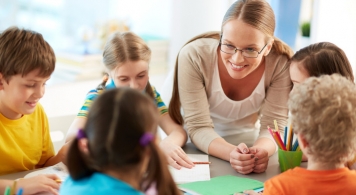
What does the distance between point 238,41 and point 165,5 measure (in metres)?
1.93

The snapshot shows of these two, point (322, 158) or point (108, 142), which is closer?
point (108, 142)

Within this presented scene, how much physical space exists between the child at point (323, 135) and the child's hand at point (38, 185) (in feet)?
1.96

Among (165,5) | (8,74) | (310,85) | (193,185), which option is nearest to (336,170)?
(310,85)

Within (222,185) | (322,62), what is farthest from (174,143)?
(322,62)

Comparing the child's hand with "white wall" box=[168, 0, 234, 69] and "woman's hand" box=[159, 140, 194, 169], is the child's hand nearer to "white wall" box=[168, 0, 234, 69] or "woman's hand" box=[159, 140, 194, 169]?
"woman's hand" box=[159, 140, 194, 169]

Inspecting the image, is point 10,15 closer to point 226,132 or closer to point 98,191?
point 226,132

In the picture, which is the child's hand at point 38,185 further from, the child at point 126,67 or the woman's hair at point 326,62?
the woman's hair at point 326,62

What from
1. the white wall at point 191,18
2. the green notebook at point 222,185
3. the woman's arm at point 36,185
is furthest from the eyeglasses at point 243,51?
the white wall at point 191,18

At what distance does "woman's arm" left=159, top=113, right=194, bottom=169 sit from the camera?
162 cm

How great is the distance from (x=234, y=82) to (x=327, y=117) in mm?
822

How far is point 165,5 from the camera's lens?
3.52 meters

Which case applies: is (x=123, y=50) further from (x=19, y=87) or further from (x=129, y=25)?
(x=129, y=25)

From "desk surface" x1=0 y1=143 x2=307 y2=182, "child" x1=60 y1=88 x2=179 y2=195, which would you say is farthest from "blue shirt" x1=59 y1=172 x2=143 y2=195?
"desk surface" x1=0 y1=143 x2=307 y2=182

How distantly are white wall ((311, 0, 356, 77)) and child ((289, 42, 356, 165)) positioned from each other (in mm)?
1265
